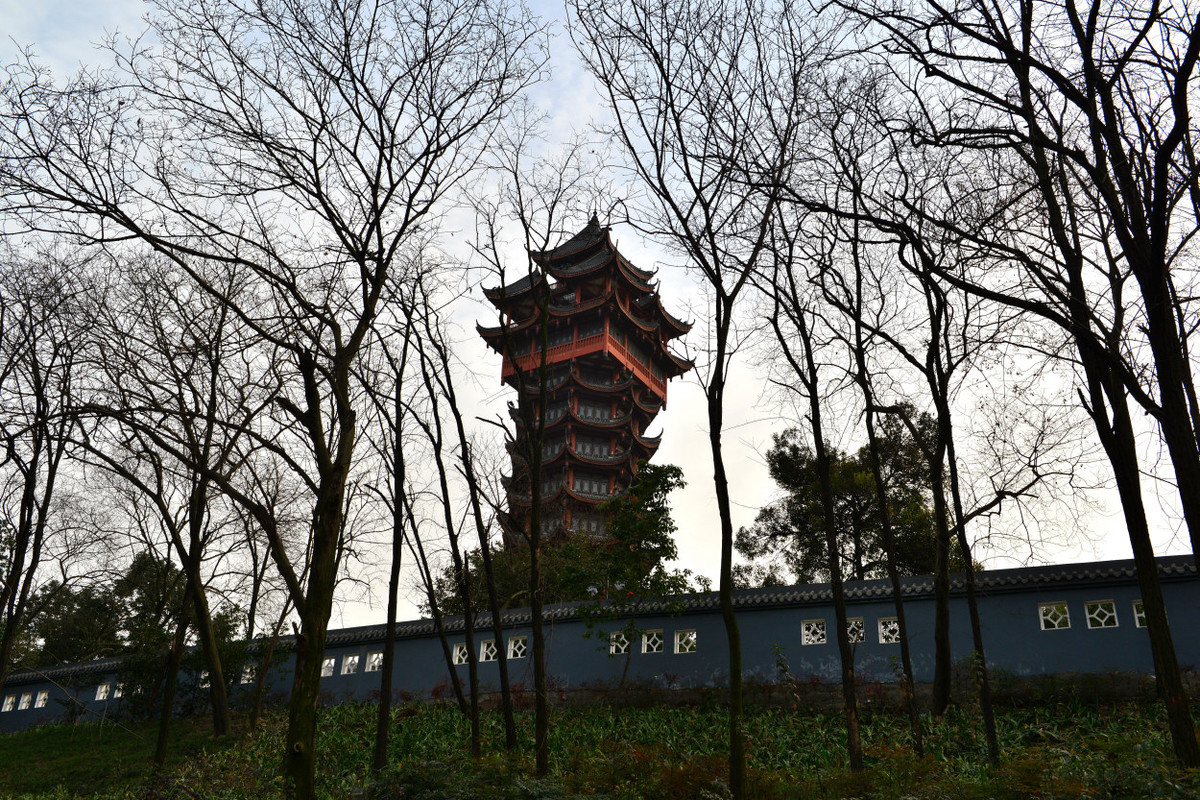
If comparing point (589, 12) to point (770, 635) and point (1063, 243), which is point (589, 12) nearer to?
point (1063, 243)

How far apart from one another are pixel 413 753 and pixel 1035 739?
31.6ft

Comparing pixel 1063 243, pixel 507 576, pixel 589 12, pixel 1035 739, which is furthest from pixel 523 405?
pixel 507 576

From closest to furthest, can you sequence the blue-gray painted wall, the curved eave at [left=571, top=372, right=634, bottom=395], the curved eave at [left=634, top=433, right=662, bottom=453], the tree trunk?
the tree trunk, the blue-gray painted wall, the curved eave at [left=571, top=372, right=634, bottom=395], the curved eave at [left=634, top=433, right=662, bottom=453]

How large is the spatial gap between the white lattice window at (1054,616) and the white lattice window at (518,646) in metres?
9.92

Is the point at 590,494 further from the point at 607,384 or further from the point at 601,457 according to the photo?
the point at 607,384

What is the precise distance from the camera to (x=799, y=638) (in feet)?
50.9

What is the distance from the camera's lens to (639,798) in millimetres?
8047

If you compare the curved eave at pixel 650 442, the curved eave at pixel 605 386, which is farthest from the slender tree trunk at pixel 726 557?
the curved eave at pixel 650 442

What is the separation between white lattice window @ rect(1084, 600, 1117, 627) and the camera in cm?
1338

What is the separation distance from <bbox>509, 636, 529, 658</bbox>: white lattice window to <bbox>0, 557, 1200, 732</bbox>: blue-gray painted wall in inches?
3.7

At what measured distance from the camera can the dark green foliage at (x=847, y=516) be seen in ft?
68.1

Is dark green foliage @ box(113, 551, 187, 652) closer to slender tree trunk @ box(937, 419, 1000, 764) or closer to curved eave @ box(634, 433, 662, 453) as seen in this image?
slender tree trunk @ box(937, 419, 1000, 764)

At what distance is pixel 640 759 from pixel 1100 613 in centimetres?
861

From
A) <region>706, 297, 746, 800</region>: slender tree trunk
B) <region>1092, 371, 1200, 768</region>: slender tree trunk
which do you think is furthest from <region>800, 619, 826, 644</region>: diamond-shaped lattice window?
<region>1092, 371, 1200, 768</region>: slender tree trunk
